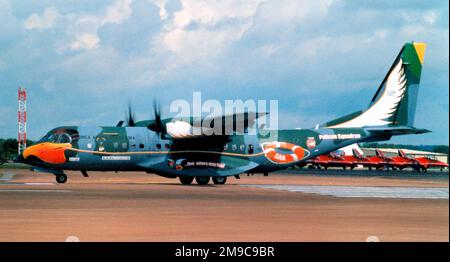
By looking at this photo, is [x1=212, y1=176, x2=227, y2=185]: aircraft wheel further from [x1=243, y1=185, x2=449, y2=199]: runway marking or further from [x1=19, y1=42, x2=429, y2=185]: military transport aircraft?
[x1=243, y1=185, x2=449, y2=199]: runway marking

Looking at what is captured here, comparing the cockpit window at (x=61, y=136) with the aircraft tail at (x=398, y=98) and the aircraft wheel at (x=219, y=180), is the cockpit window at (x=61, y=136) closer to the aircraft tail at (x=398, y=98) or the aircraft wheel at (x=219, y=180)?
the aircraft wheel at (x=219, y=180)

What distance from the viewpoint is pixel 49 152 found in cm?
3712

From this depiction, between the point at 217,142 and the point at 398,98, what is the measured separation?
1216 cm

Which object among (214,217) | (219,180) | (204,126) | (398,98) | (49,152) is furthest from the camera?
(398,98)

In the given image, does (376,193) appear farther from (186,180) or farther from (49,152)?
(49,152)

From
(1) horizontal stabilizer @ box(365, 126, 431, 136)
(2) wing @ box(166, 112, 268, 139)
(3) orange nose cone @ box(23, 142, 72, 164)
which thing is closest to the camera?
(3) orange nose cone @ box(23, 142, 72, 164)

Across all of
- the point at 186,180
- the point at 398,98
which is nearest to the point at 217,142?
the point at 186,180

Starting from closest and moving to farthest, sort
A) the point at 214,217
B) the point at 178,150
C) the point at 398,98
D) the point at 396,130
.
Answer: the point at 214,217 < the point at 178,150 < the point at 396,130 < the point at 398,98

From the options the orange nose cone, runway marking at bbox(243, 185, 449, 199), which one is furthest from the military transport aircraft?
runway marking at bbox(243, 185, 449, 199)

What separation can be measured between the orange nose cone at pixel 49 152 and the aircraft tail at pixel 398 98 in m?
16.2

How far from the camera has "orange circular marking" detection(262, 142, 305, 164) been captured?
41.2 m

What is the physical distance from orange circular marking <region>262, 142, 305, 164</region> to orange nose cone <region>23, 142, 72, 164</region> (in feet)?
Answer: 38.0

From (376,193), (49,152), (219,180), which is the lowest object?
(376,193)

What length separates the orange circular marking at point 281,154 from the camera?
41.2 metres
